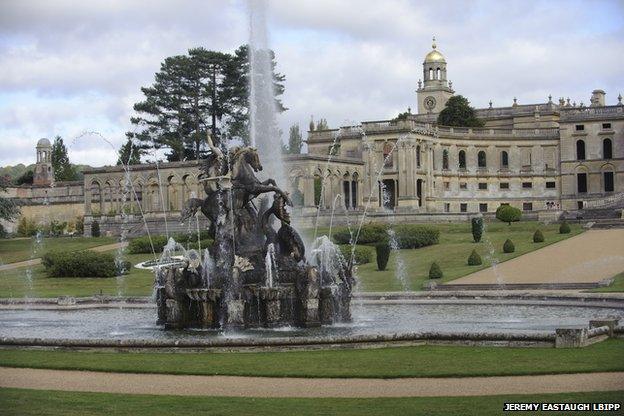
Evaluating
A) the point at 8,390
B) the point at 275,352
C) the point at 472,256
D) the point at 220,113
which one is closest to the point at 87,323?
the point at 275,352

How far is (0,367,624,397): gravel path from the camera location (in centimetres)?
1767

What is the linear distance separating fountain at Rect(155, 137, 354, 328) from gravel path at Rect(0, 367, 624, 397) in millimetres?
8904

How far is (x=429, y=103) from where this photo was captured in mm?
119000

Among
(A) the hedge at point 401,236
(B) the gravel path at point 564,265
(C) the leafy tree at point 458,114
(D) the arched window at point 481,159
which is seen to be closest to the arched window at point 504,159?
(D) the arched window at point 481,159

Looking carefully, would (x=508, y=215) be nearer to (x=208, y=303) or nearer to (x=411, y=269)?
(x=411, y=269)

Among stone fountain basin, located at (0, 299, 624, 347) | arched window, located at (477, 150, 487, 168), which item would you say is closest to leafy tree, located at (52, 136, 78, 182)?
arched window, located at (477, 150, 487, 168)

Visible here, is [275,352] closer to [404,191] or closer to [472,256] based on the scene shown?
[472,256]

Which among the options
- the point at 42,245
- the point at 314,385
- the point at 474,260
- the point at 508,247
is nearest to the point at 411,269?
the point at 474,260

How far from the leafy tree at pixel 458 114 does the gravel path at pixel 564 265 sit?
152 feet

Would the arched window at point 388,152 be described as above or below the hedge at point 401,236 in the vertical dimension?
above

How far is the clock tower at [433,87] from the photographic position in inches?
4651

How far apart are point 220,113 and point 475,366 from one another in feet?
254

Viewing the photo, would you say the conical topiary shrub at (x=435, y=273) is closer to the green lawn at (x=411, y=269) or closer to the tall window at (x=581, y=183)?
the green lawn at (x=411, y=269)

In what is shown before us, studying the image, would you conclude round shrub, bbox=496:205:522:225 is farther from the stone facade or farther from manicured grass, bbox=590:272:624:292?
manicured grass, bbox=590:272:624:292
